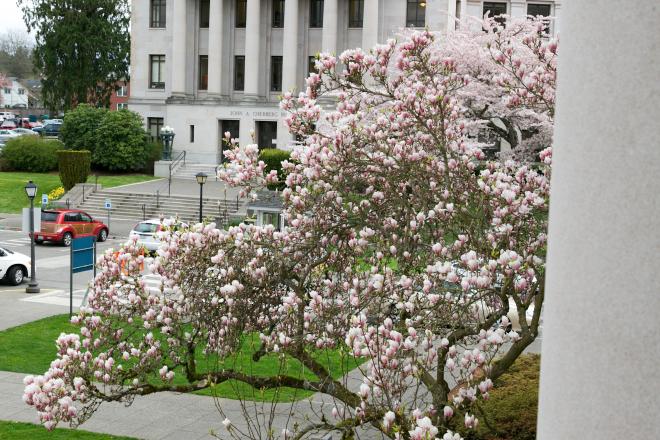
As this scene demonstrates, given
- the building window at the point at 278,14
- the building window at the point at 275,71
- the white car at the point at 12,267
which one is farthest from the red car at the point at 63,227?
the building window at the point at 278,14

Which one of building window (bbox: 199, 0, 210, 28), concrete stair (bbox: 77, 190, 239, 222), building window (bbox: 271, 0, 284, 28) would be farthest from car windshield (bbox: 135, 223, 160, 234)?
building window (bbox: 199, 0, 210, 28)

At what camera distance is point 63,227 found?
127 feet

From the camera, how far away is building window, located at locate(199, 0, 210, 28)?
214 feet

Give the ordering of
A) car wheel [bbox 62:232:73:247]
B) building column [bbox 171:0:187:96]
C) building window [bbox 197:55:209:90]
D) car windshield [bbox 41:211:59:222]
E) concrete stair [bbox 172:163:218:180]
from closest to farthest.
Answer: car wheel [bbox 62:232:73:247] < car windshield [bbox 41:211:59:222] < concrete stair [bbox 172:163:218:180] < building column [bbox 171:0:187:96] < building window [bbox 197:55:209:90]

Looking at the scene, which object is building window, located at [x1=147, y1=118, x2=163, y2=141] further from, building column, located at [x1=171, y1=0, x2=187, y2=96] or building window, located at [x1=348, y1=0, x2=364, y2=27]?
building window, located at [x1=348, y1=0, x2=364, y2=27]

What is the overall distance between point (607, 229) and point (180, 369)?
50.4 feet

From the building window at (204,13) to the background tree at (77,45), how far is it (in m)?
18.9

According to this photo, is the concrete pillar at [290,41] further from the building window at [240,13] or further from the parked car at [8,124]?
the parked car at [8,124]

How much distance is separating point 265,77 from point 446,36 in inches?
981

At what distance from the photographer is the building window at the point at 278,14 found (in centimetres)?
6381

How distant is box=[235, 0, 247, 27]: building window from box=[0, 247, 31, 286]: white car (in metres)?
39.2

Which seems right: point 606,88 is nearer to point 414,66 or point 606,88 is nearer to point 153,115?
point 414,66

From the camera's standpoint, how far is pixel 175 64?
63906mm

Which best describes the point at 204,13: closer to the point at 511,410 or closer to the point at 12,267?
the point at 12,267
